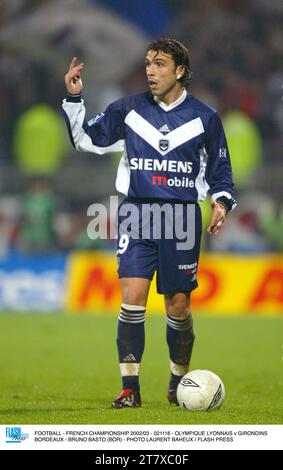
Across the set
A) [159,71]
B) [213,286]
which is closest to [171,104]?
[159,71]

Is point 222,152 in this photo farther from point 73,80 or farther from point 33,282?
point 33,282

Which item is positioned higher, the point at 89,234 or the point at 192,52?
the point at 192,52

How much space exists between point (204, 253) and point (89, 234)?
1.77 m

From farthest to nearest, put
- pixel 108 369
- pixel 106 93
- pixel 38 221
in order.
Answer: pixel 106 93 → pixel 38 221 → pixel 108 369

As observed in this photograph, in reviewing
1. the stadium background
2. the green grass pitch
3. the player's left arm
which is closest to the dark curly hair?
the player's left arm

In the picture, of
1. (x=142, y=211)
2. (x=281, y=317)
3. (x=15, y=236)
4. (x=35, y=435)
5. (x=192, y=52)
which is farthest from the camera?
(x=192, y=52)

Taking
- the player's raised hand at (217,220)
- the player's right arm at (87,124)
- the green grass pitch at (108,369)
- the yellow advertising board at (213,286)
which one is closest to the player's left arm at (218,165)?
the player's raised hand at (217,220)

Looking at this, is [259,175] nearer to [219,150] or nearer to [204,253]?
[204,253]

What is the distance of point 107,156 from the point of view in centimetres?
1836

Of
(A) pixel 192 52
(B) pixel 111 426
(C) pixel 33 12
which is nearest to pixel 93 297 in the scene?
(A) pixel 192 52

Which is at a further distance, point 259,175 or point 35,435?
point 259,175

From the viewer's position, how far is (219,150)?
24.1 ft

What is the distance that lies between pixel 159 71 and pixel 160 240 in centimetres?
110

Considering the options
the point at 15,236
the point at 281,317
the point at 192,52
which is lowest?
Answer: the point at 281,317
